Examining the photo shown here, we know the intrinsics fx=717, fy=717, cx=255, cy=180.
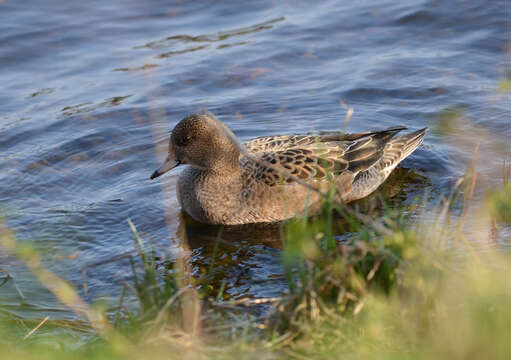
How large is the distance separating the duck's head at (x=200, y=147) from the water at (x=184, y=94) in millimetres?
597

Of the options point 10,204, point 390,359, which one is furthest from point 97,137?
point 390,359

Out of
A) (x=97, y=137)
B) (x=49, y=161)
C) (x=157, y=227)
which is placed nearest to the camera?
(x=157, y=227)

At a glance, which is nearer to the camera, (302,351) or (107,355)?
(107,355)

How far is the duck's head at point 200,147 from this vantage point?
6.65 m

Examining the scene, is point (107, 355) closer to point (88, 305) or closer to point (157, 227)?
point (88, 305)

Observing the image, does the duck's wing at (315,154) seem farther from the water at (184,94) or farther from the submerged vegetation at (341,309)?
the submerged vegetation at (341,309)

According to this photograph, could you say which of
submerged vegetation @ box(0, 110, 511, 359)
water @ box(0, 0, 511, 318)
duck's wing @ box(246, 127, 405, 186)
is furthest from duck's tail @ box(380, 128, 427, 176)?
submerged vegetation @ box(0, 110, 511, 359)

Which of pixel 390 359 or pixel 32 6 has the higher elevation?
pixel 32 6

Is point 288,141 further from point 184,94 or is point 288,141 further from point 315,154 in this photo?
point 184,94

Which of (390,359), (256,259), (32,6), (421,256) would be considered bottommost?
(256,259)

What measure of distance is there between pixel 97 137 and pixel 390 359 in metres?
5.85

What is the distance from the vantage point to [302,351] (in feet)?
12.9

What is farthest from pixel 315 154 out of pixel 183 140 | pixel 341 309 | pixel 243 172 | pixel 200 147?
pixel 341 309

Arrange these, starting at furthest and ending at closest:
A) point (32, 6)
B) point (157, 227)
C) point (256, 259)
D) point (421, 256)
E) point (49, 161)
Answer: point (32, 6) → point (49, 161) → point (157, 227) → point (256, 259) → point (421, 256)
